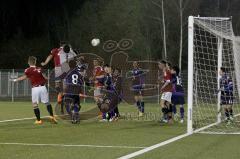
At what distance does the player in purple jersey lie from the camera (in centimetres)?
1820

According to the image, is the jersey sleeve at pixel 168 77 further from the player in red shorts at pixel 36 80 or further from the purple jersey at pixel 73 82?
the player in red shorts at pixel 36 80

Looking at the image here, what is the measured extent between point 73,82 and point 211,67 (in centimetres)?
708

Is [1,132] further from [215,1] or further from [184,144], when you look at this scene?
[215,1]

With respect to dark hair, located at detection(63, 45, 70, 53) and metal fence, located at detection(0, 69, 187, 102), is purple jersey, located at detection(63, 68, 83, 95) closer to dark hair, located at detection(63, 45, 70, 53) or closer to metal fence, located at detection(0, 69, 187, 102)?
dark hair, located at detection(63, 45, 70, 53)

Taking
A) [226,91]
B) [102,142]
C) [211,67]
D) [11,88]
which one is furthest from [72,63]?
[11,88]

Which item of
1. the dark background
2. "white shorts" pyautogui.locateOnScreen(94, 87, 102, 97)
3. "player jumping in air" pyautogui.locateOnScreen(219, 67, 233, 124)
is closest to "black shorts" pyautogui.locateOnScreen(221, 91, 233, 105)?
"player jumping in air" pyautogui.locateOnScreen(219, 67, 233, 124)

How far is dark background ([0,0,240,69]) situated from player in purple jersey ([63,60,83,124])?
28837 mm

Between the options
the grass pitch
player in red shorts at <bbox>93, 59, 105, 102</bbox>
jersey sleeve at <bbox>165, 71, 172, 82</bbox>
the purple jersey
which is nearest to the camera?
the grass pitch

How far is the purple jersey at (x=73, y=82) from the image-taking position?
1819cm

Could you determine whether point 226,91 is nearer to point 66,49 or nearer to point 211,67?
point 211,67

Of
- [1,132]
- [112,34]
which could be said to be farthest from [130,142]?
[112,34]

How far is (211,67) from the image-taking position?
22.9 meters

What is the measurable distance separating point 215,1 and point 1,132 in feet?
169

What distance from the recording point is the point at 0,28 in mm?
52250
